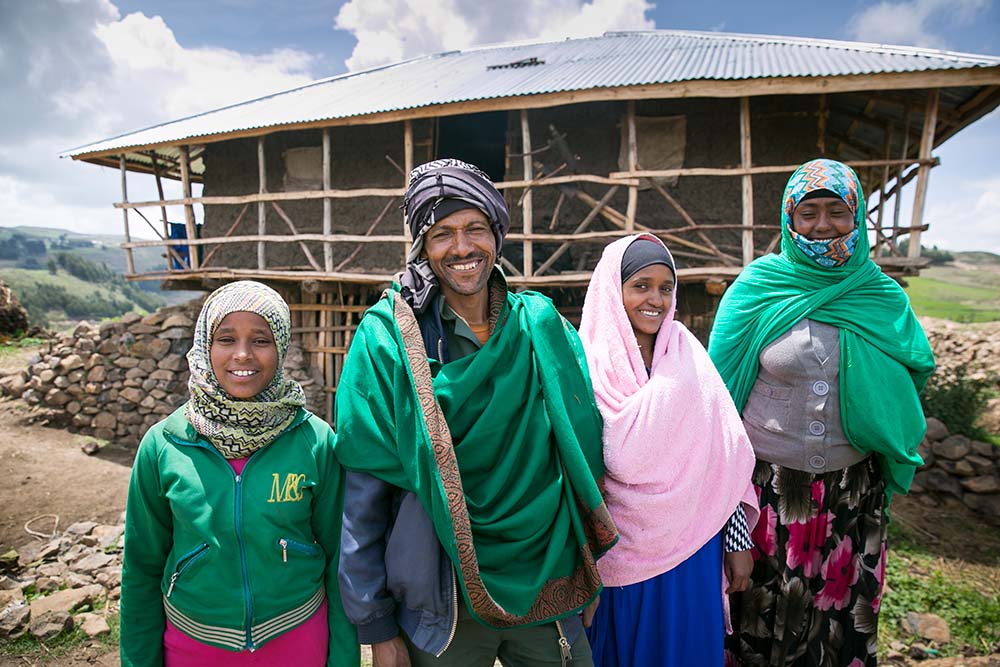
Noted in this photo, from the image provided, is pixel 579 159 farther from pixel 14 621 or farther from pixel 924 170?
pixel 14 621

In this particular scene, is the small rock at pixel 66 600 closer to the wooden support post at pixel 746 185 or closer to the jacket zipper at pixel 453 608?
the jacket zipper at pixel 453 608

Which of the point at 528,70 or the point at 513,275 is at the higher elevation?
the point at 528,70

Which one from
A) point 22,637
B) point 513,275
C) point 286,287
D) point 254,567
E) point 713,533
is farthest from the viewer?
point 286,287

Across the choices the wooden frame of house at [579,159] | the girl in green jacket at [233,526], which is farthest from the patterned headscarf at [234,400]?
the wooden frame of house at [579,159]

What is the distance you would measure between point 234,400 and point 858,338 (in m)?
2.34

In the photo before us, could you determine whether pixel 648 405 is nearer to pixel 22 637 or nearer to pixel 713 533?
pixel 713 533

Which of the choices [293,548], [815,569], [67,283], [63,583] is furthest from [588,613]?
[67,283]

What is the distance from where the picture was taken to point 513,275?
6.12 meters

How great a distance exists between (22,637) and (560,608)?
354 centimetres

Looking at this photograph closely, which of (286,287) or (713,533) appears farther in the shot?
(286,287)

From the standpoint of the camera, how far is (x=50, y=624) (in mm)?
3041

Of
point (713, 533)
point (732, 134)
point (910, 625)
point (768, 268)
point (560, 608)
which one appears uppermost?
point (732, 134)

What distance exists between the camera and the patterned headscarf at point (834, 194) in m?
1.94

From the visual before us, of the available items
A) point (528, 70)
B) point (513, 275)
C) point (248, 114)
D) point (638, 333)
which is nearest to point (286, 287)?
point (248, 114)
